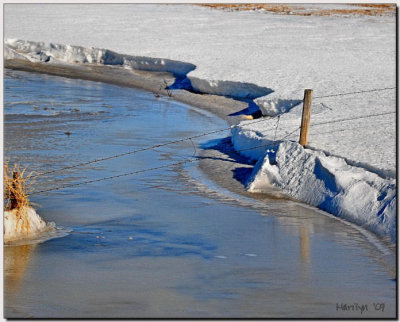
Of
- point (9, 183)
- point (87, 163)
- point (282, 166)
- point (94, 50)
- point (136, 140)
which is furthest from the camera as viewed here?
point (94, 50)

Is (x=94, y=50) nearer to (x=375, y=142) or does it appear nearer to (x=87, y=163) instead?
(x=87, y=163)

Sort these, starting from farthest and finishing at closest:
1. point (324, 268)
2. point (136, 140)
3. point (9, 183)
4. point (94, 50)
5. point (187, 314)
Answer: point (94, 50) → point (136, 140) → point (9, 183) → point (324, 268) → point (187, 314)

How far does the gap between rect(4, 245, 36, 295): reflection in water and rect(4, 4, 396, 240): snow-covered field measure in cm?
394

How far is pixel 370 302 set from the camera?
23.0ft

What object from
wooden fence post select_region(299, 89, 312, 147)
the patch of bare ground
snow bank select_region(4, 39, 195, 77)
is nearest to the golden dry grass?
wooden fence post select_region(299, 89, 312, 147)

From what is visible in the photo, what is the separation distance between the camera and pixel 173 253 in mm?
8398

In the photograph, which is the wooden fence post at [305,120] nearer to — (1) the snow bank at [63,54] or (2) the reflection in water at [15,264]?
(2) the reflection in water at [15,264]

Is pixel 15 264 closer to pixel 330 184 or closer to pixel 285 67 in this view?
pixel 330 184

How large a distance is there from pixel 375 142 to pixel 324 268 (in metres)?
4.02

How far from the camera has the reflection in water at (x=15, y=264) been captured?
24.1ft

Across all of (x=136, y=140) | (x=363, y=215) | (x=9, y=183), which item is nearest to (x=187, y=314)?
(x=9, y=183)

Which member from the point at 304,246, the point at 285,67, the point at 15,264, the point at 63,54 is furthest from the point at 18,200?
the point at 63,54

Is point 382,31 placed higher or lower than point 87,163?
higher

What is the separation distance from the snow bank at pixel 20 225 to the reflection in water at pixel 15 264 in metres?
0.25
